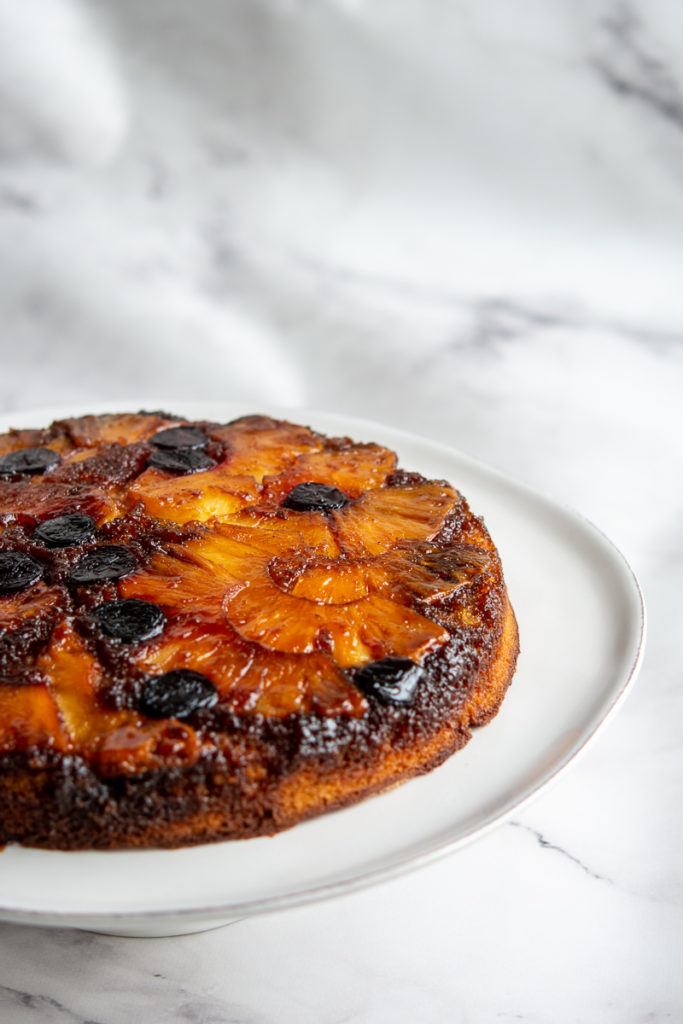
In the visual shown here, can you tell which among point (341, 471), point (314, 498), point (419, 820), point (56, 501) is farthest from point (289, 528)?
point (419, 820)

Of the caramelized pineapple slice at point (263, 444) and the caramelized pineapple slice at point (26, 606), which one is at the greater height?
the caramelized pineapple slice at point (263, 444)

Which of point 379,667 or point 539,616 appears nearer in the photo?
point 379,667

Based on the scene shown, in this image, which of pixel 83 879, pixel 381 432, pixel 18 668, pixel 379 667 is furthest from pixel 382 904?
pixel 381 432

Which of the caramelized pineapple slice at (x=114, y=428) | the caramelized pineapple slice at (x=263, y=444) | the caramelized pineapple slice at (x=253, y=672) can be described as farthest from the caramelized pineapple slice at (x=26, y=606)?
the caramelized pineapple slice at (x=114, y=428)

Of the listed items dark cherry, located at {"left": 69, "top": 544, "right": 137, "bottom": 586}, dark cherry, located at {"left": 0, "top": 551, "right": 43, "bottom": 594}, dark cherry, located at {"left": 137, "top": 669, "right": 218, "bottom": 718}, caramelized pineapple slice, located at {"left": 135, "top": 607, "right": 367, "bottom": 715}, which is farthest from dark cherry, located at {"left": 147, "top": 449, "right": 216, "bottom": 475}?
dark cherry, located at {"left": 137, "top": 669, "right": 218, "bottom": 718}

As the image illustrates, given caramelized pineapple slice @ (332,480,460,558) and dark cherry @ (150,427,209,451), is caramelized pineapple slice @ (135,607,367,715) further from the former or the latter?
dark cherry @ (150,427,209,451)

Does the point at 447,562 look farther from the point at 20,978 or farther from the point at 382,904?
the point at 20,978

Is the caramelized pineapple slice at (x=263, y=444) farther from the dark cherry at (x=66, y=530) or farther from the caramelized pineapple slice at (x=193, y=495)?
the dark cherry at (x=66, y=530)
